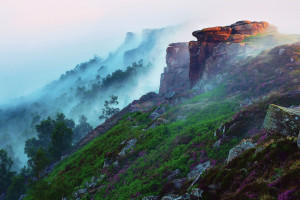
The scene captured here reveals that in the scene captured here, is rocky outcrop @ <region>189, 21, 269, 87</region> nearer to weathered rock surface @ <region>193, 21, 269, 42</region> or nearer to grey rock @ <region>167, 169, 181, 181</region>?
weathered rock surface @ <region>193, 21, 269, 42</region>

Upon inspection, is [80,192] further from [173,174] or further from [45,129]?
[45,129]

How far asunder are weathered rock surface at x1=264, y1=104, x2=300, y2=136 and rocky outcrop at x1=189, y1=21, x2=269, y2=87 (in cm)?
4309

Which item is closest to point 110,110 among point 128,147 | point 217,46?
point 217,46

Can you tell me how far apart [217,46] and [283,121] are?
153ft

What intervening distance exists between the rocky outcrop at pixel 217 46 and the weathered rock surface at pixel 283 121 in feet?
141

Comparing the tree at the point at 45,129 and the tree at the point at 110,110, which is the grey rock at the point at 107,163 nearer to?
the tree at the point at 45,129

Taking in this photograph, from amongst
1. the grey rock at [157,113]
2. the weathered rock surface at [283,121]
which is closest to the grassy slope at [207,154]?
the weathered rock surface at [283,121]

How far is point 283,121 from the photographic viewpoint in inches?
372

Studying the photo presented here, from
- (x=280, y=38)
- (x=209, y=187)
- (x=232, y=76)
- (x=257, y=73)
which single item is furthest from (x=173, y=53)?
(x=209, y=187)

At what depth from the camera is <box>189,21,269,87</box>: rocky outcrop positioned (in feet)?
164

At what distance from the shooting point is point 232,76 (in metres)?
40.3

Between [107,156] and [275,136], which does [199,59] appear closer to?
[107,156]

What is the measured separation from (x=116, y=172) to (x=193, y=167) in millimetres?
10988

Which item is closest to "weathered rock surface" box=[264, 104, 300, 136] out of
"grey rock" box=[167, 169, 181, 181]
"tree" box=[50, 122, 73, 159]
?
"grey rock" box=[167, 169, 181, 181]
